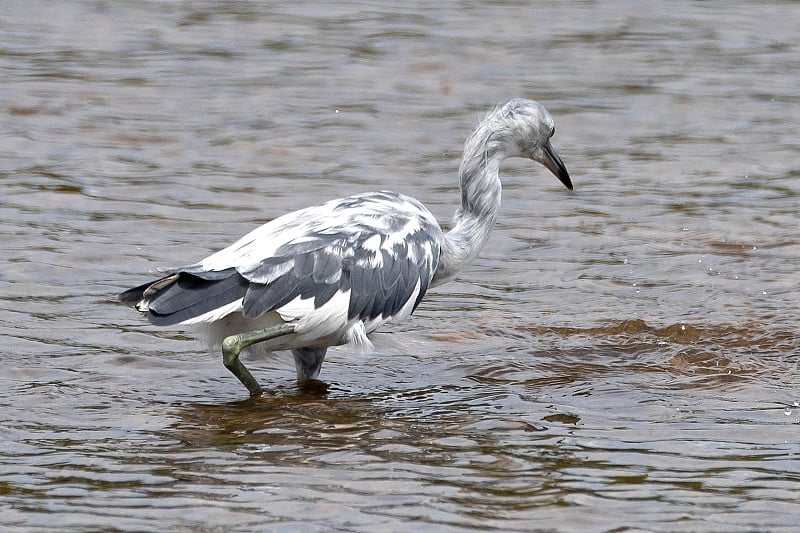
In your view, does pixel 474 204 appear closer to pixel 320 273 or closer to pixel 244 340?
pixel 320 273

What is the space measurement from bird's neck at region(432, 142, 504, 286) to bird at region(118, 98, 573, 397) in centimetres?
2

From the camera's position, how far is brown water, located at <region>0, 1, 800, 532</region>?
5.06 metres

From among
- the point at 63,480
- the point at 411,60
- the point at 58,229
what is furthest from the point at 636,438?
the point at 411,60

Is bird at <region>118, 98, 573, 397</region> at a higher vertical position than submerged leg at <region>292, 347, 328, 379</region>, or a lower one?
higher

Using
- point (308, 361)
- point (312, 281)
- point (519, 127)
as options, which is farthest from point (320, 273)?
point (519, 127)

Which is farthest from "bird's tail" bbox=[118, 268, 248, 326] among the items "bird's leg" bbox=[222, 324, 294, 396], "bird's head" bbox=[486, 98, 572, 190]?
"bird's head" bbox=[486, 98, 572, 190]

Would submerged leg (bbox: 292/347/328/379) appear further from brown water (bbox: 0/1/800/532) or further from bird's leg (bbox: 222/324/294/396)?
bird's leg (bbox: 222/324/294/396)

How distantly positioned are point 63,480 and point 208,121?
7.38 meters

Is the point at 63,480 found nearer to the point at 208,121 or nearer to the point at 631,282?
the point at 631,282

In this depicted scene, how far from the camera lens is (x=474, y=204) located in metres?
7.27

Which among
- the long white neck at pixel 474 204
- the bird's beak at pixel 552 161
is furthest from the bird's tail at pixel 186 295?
the bird's beak at pixel 552 161

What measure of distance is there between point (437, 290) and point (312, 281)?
2.27 metres

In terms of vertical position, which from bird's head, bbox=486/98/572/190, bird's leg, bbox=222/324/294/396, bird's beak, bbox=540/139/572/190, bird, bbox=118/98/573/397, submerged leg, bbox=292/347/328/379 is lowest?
submerged leg, bbox=292/347/328/379

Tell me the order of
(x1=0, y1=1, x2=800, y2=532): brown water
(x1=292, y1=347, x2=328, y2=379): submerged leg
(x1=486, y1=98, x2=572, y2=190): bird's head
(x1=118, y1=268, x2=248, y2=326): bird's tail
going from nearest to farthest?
(x1=0, y1=1, x2=800, y2=532): brown water, (x1=118, y1=268, x2=248, y2=326): bird's tail, (x1=292, y1=347, x2=328, y2=379): submerged leg, (x1=486, y1=98, x2=572, y2=190): bird's head
